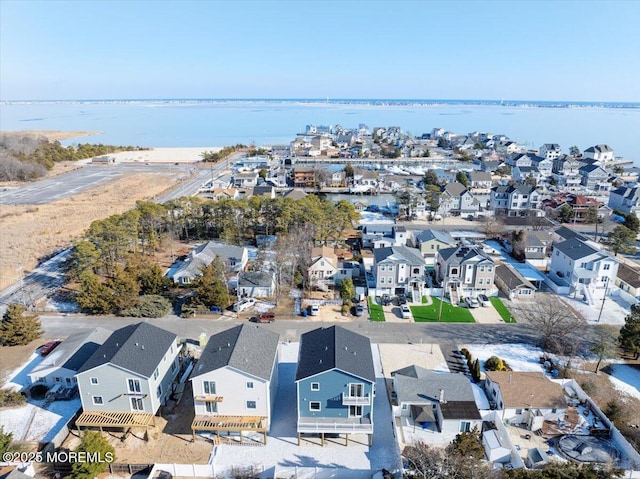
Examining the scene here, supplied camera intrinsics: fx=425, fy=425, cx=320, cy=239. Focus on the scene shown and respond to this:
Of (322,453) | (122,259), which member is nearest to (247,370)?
(322,453)

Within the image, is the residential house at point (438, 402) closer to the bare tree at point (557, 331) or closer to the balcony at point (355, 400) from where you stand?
the balcony at point (355, 400)

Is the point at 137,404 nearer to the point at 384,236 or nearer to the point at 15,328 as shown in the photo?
the point at 15,328

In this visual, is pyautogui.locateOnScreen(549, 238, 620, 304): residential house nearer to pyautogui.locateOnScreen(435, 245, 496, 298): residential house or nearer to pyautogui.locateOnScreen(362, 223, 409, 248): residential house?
pyautogui.locateOnScreen(435, 245, 496, 298): residential house

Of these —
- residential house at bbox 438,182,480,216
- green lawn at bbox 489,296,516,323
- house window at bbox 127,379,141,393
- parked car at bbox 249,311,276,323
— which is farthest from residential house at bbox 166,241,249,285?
residential house at bbox 438,182,480,216

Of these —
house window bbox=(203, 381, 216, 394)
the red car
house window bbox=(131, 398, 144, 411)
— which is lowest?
the red car

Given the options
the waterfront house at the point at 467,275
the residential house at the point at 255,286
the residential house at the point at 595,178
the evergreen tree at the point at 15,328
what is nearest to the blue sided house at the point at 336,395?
the residential house at the point at 255,286

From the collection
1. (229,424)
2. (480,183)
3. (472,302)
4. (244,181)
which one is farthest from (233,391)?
(480,183)

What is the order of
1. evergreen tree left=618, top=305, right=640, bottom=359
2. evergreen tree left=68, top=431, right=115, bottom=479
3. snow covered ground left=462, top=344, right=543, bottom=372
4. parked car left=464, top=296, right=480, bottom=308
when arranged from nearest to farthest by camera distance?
evergreen tree left=68, top=431, right=115, bottom=479 → evergreen tree left=618, top=305, right=640, bottom=359 → snow covered ground left=462, top=344, right=543, bottom=372 → parked car left=464, top=296, right=480, bottom=308

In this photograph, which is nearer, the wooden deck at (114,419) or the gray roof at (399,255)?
the wooden deck at (114,419)
